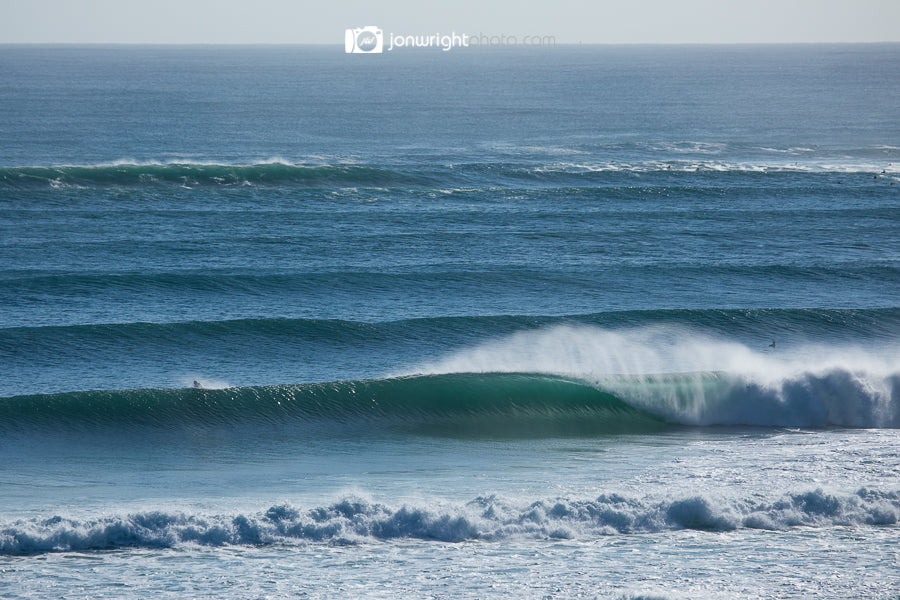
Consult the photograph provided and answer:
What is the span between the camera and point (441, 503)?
37.8ft

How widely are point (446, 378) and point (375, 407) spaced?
62.7 inches

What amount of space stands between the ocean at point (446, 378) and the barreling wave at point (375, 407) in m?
A: 0.05

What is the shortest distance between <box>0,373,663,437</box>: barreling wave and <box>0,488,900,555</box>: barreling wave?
399 cm

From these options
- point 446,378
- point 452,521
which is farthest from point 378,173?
point 452,521

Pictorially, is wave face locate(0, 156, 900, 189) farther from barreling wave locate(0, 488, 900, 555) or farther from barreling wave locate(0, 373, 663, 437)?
barreling wave locate(0, 488, 900, 555)

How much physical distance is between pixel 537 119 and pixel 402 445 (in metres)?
51.0

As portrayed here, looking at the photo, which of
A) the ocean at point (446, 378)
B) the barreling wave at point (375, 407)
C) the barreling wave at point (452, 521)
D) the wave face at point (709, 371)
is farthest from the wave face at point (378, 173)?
the barreling wave at point (452, 521)

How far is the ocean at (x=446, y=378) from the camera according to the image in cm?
1038

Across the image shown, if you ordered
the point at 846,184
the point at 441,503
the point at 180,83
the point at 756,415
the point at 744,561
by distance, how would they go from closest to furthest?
the point at 744,561 < the point at 441,503 < the point at 756,415 < the point at 846,184 < the point at 180,83

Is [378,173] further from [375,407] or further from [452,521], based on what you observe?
[452,521]

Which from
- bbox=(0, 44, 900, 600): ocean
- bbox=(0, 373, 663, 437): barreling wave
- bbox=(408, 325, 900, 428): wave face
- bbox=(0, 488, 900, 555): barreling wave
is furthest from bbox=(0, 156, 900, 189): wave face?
bbox=(0, 488, 900, 555): barreling wave

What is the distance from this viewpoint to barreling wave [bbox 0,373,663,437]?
14781 millimetres

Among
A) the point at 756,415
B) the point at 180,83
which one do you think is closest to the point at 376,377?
the point at 756,415

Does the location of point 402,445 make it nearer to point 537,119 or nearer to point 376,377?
point 376,377
